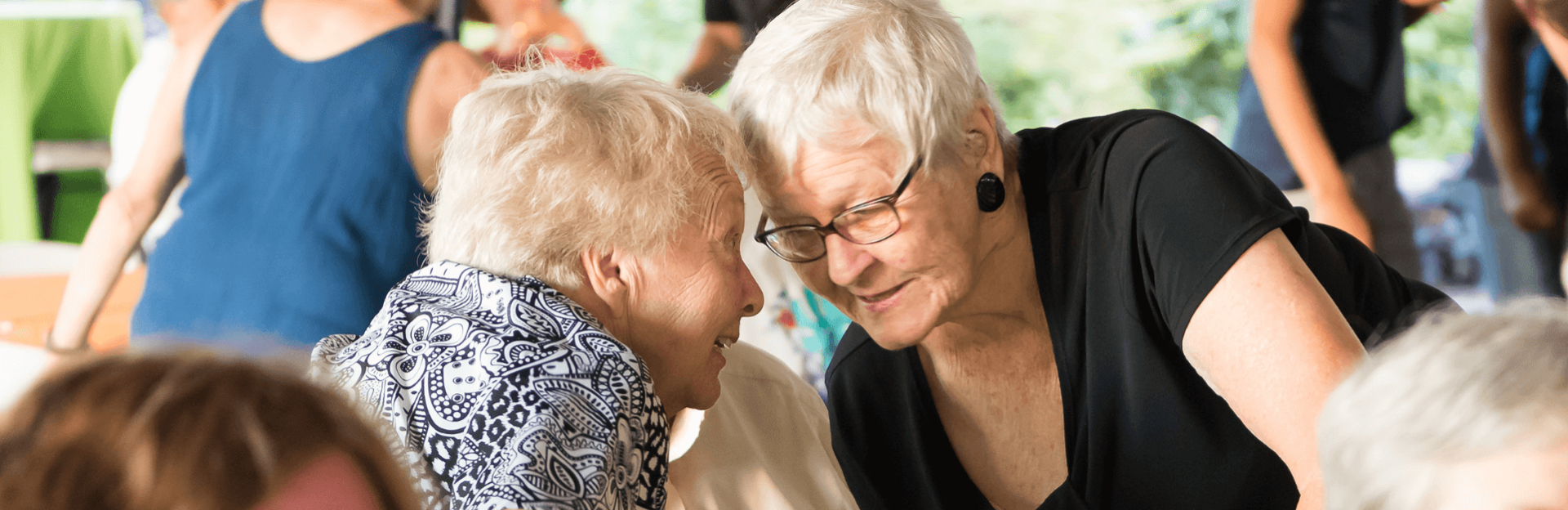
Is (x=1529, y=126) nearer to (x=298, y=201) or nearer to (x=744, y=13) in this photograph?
(x=744, y=13)

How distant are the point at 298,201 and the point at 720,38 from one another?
1.10 m

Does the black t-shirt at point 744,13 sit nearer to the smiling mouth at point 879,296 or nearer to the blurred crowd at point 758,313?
the blurred crowd at point 758,313

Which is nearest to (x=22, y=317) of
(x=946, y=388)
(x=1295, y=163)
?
(x=946, y=388)

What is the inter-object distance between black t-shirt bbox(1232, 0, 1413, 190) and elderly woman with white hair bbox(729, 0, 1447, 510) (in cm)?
126

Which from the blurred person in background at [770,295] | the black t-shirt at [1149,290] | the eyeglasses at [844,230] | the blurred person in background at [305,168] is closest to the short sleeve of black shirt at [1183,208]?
the black t-shirt at [1149,290]

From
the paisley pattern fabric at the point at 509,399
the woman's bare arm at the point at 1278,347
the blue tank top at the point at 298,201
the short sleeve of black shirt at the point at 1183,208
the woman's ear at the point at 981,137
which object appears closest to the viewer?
the paisley pattern fabric at the point at 509,399

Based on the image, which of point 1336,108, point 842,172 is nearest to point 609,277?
point 842,172

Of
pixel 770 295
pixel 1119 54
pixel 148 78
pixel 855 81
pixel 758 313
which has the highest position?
pixel 855 81

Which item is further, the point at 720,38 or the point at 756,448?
the point at 720,38

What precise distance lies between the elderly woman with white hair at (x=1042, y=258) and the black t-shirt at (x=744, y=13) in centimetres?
131

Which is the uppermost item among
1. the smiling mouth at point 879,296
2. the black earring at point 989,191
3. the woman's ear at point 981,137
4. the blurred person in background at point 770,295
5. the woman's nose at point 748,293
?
the woman's ear at point 981,137

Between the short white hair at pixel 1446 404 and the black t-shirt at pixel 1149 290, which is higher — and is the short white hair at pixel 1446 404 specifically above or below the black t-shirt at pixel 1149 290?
above

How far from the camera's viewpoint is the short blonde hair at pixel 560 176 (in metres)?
1.19

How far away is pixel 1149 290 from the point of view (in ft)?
4.34
